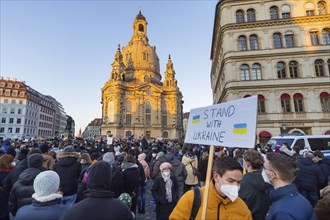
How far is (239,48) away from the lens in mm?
25578

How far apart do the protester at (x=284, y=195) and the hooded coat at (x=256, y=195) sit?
77 centimetres

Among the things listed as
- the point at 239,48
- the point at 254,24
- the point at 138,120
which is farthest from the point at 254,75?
the point at 138,120

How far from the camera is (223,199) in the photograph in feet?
7.09

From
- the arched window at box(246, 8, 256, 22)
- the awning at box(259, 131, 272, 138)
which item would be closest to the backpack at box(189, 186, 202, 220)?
the awning at box(259, 131, 272, 138)

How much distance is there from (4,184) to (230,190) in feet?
16.0

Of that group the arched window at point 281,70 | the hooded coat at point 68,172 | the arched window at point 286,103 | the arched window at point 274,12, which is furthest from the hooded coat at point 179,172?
the arched window at point 274,12

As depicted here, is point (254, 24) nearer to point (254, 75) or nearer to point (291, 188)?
point (254, 75)

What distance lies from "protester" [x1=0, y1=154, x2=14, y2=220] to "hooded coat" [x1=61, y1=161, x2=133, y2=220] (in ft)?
10.5

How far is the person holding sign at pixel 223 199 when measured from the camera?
6.94ft

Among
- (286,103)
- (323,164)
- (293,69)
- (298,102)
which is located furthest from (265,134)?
(323,164)

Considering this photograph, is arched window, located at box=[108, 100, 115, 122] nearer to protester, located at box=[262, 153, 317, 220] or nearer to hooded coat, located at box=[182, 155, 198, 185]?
hooded coat, located at box=[182, 155, 198, 185]

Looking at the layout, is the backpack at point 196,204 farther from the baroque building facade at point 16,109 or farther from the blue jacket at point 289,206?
the baroque building facade at point 16,109

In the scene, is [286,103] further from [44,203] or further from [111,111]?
[111,111]

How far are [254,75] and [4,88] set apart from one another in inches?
2923
